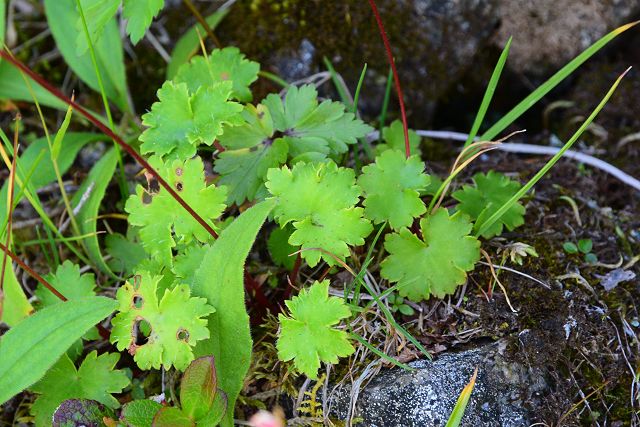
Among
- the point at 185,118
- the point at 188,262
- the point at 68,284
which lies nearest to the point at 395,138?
the point at 185,118

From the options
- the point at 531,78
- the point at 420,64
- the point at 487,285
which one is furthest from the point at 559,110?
the point at 487,285

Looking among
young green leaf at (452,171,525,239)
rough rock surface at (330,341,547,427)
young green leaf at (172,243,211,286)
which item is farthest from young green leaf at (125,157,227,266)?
young green leaf at (452,171,525,239)

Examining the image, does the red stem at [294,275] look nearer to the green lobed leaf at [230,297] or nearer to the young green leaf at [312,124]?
the green lobed leaf at [230,297]

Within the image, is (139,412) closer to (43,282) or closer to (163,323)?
(163,323)

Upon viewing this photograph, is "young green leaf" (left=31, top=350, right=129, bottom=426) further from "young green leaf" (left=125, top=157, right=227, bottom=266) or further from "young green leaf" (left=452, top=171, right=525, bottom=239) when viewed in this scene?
"young green leaf" (left=452, top=171, right=525, bottom=239)

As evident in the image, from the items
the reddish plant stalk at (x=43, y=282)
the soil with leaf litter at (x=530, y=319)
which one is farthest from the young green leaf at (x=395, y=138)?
the reddish plant stalk at (x=43, y=282)

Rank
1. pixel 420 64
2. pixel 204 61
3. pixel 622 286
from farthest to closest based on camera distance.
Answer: pixel 420 64, pixel 204 61, pixel 622 286

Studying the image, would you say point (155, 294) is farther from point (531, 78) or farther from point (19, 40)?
point (531, 78)
